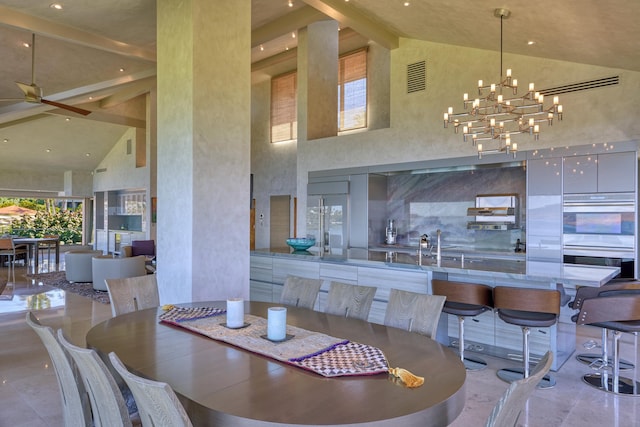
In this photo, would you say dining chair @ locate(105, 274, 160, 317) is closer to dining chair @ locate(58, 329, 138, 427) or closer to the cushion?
dining chair @ locate(58, 329, 138, 427)

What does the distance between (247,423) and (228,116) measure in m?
3.74

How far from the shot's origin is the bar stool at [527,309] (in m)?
3.30

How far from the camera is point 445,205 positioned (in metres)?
7.46

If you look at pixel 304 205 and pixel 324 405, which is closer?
pixel 324 405

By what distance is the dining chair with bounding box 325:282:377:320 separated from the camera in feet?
8.96

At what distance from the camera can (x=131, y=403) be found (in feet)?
6.95

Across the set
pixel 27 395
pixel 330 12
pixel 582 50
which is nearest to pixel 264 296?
pixel 27 395

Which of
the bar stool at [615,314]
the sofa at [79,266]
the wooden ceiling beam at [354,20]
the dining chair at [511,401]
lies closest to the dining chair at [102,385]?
the dining chair at [511,401]

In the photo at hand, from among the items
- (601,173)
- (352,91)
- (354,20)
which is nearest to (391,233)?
(601,173)

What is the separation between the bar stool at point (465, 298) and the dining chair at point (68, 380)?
274cm

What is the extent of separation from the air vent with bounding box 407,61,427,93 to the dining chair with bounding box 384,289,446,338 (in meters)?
5.36

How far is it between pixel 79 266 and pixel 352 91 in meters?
6.95

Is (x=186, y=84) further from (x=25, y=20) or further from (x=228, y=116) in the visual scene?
(x=25, y=20)

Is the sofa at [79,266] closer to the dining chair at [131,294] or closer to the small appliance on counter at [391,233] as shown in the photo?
the small appliance on counter at [391,233]
